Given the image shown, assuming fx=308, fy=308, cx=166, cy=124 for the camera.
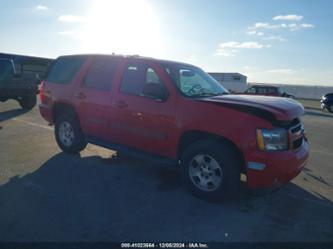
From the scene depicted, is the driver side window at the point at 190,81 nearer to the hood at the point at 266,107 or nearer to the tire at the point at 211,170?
the hood at the point at 266,107

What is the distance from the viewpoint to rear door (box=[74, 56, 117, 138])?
5492 millimetres

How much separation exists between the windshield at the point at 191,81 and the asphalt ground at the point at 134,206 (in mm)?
1521

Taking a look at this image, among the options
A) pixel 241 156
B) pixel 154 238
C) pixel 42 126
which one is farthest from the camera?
pixel 42 126

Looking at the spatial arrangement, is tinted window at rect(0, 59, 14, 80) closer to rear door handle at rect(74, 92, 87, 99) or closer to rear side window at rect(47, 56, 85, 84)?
rear side window at rect(47, 56, 85, 84)

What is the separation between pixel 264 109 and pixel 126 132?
7.64ft

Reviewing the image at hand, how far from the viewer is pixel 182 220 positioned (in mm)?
3789

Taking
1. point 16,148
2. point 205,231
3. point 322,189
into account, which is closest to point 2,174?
point 16,148

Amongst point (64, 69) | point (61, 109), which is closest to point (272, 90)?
point (64, 69)

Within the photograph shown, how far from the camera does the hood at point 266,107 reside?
388 centimetres

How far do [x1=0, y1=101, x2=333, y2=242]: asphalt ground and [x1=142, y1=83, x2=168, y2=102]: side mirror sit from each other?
1426 mm

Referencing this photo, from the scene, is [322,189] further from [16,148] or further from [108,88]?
[16,148]

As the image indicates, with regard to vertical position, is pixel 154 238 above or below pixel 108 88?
below

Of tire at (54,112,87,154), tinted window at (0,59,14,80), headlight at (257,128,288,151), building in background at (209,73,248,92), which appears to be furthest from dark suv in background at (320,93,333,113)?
Result: building in background at (209,73,248,92)

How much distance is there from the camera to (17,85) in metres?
12.8
